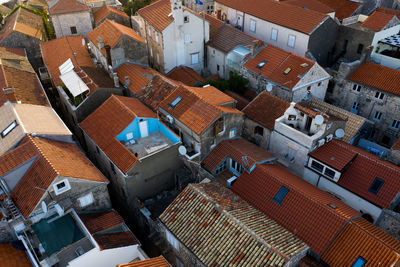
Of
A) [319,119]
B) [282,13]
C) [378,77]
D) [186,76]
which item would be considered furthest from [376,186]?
[282,13]

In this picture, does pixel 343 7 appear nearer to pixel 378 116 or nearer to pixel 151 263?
pixel 378 116

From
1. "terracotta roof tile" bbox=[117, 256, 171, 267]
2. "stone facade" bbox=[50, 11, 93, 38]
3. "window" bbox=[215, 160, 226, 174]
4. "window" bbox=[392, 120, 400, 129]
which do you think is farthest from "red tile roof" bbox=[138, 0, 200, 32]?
"terracotta roof tile" bbox=[117, 256, 171, 267]

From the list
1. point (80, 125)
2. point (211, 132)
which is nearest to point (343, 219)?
point (211, 132)

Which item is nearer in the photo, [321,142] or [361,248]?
[361,248]

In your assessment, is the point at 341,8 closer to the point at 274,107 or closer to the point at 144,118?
the point at 274,107

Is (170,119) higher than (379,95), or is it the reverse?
(170,119)

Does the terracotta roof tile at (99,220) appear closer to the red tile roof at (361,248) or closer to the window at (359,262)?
the red tile roof at (361,248)

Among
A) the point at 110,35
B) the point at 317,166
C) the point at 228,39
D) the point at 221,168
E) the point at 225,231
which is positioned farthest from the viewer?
the point at 228,39
